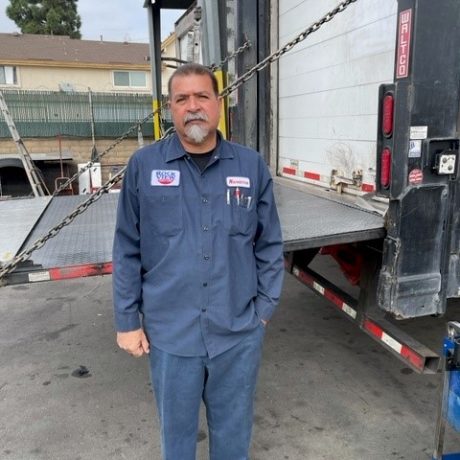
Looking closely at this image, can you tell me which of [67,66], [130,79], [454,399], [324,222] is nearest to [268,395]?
[324,222]

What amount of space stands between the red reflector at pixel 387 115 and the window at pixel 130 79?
27181 millimetres

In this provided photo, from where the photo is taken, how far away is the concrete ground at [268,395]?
A: 2979mm

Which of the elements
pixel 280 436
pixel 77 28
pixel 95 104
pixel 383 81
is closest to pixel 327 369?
pixel 280 436

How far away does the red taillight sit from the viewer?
2.66 metres

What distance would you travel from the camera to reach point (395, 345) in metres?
2.89

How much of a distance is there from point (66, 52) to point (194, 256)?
29.6m

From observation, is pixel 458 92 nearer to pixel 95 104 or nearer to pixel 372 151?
pixel 372 151

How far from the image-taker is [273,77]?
4727mm

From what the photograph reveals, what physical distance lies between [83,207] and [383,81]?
1.94 meters

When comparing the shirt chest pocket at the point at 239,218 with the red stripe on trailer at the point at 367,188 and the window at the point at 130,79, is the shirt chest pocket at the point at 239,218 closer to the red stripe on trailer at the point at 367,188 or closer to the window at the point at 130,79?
the red stripe on trailer at the point at 367,188

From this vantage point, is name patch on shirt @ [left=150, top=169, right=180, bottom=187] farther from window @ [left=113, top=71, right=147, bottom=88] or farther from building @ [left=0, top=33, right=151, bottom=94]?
window @ [left=113, top=71, right=147, bottom=88]

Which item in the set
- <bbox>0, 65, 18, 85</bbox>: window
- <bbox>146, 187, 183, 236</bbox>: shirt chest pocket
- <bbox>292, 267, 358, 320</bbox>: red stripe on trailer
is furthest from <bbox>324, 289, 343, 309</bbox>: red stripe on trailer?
<bbox>0, 65, 18, 85</bbox>: window

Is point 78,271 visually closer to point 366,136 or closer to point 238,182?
point 238,182

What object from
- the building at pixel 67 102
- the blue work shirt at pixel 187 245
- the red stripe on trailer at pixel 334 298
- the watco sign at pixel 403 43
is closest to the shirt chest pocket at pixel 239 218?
the blue work shirt at pixel 187 245
